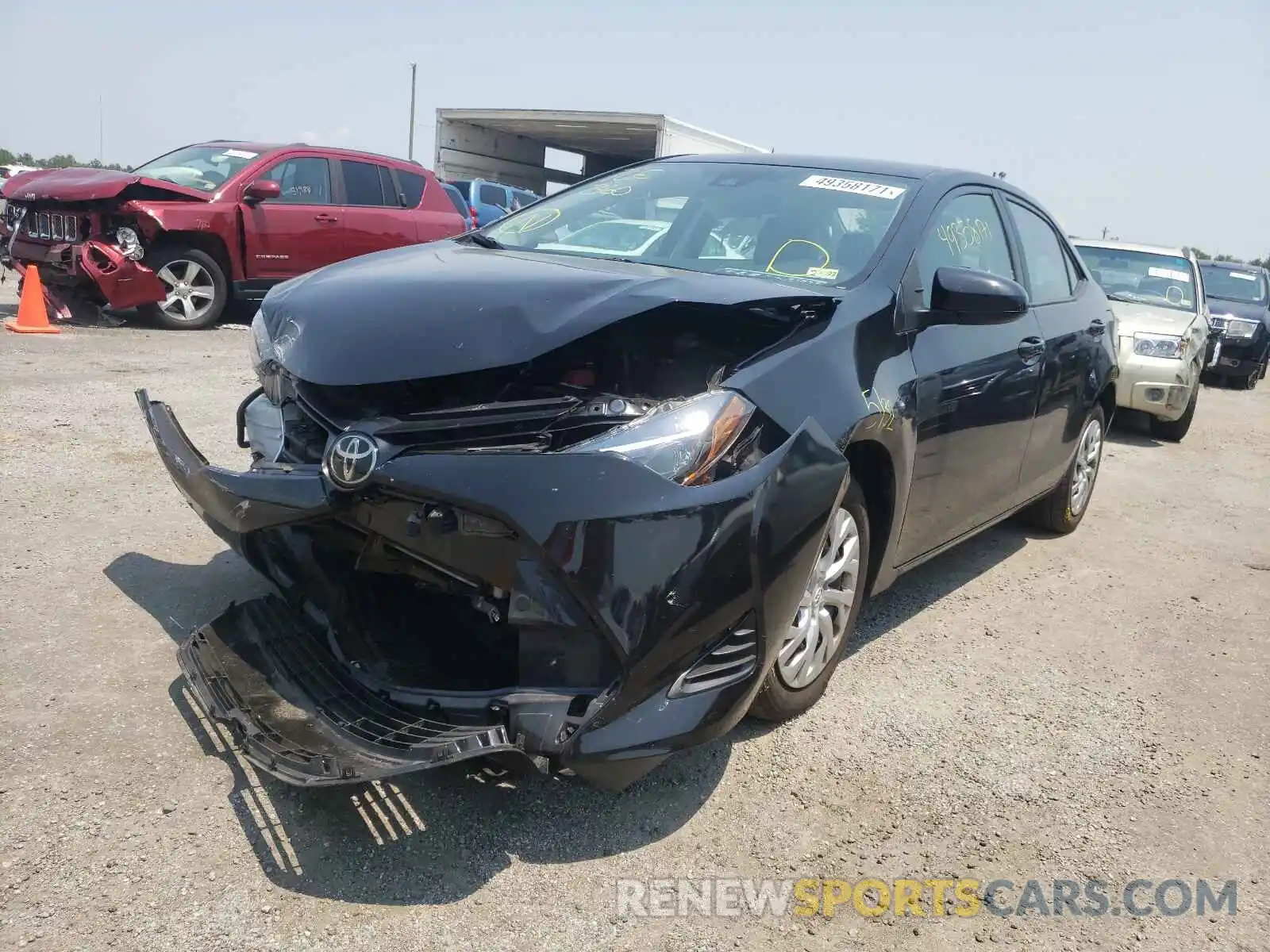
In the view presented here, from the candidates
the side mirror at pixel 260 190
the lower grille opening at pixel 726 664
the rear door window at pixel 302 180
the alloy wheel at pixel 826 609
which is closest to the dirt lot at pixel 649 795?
the alloy wheel at pixel 826 609

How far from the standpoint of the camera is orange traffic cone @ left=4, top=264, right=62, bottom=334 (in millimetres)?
8656

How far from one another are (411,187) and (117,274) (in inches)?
129

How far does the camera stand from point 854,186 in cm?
381

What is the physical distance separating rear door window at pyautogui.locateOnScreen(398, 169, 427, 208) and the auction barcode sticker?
7.84m

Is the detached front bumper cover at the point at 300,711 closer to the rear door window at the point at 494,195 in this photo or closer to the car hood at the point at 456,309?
the car hood at the point at 456,309

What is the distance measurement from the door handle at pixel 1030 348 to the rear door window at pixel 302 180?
7672mm

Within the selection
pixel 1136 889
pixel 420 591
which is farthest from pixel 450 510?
pixel 1136 889

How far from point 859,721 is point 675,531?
52.0 inches

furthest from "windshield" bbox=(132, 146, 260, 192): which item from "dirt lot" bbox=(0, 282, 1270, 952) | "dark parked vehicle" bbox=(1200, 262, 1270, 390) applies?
"dark parked vehicle" bbox=(1200, 262, 1270, 390)

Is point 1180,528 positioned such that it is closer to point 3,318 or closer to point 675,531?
point 675,531

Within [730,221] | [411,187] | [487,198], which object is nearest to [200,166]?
[411,187]

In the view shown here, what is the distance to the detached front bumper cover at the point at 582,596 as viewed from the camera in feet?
7.35

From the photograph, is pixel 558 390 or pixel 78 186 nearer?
pixel 558 390

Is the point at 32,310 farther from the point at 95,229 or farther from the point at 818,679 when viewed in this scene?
the point at 818,679
